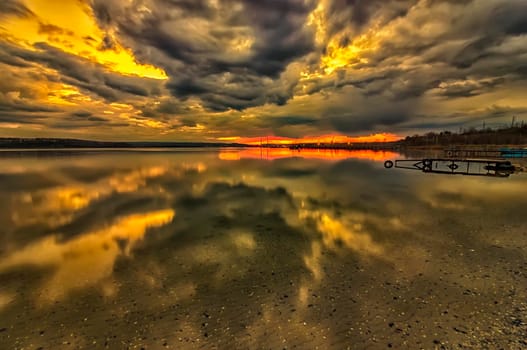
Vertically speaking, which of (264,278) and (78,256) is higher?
(78,256)

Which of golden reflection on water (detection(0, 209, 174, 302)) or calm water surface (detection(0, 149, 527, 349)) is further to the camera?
golden reflection on water (detection(0, 209, 174, 302))

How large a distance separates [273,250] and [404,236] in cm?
671

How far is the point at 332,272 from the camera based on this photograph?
30.2 feet

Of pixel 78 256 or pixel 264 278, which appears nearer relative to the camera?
pixel 264 278

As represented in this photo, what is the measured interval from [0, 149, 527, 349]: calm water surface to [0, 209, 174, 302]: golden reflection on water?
0.24ft

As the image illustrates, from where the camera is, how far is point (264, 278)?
888cm

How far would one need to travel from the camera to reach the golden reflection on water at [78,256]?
855cm

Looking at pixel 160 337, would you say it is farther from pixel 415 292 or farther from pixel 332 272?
pixel 415 292

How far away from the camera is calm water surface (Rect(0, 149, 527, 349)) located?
6.19m

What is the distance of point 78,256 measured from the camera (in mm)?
10695

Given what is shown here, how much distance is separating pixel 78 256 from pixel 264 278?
7940 millimetres

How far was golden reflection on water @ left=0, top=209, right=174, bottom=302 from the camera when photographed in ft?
28.0

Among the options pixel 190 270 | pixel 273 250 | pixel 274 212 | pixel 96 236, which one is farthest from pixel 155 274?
pixel 274 212

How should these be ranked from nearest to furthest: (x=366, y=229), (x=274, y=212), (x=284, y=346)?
(x=284, y=346) → (x=366, y=229) → (x=274, y=212)
